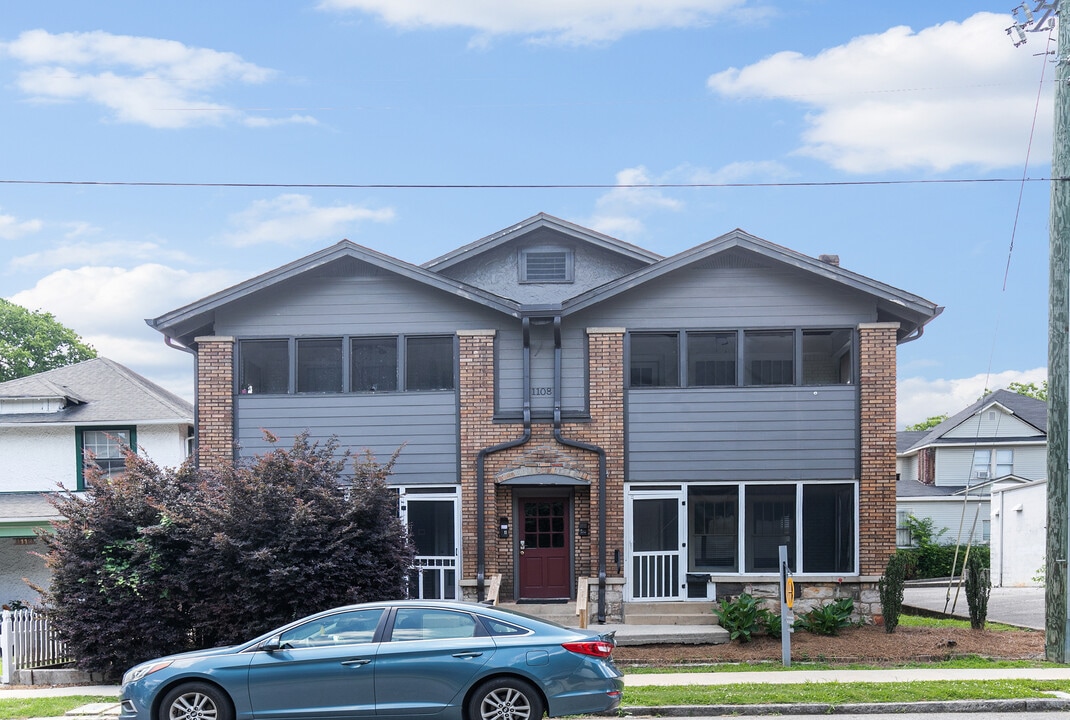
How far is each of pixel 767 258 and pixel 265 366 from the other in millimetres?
8615

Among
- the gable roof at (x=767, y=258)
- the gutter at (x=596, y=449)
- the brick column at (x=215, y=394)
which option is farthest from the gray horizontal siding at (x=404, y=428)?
the gable roof at (x=767, y=258)

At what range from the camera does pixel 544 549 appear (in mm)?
18609

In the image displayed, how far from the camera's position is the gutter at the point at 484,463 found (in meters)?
Result: 18.1

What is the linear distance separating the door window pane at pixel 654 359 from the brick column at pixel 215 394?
6.78 metres

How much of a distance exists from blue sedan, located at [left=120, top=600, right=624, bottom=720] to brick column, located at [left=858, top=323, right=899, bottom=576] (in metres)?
9.18

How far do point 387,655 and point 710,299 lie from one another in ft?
33.2

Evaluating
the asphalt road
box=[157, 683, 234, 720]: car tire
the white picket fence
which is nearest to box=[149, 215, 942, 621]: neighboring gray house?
the white picket fence

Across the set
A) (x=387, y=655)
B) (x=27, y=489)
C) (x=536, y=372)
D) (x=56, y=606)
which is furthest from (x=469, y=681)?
(x=27, y=489)

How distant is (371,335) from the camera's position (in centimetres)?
1852

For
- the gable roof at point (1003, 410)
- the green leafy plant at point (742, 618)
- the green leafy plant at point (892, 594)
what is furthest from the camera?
the gable roof at point (1003, 410)

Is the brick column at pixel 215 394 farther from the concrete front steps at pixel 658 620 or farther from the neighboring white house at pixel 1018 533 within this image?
the neighboring white house at pixel 1018 533

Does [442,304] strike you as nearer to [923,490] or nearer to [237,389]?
[237,389]

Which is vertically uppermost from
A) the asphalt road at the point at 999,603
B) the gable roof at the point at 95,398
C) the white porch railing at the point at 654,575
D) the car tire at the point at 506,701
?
the gable roof at the point at 95,398

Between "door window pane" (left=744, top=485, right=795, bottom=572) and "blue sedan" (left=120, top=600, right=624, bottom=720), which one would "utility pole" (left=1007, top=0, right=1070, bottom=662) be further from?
"blue sedan" (left=120, top=600, right=624, bottom=720)
